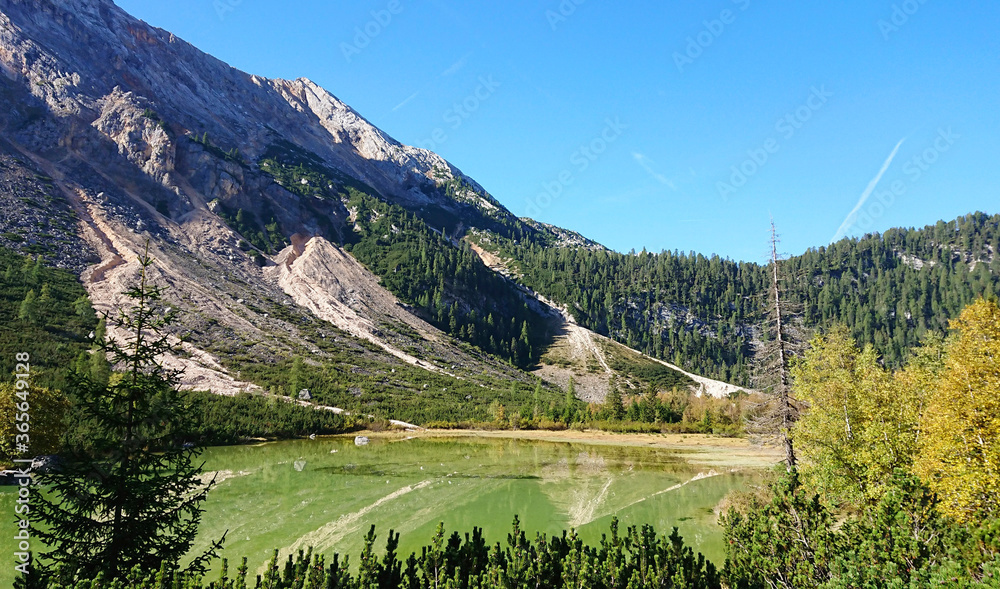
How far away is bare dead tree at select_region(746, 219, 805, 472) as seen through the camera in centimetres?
2238

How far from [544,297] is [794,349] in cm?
16500

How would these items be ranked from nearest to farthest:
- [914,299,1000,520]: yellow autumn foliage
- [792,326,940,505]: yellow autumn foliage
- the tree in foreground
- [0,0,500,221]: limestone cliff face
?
the tree in foreground → [914,299,1000,520]: yellow autumn foliage → [792,326,940,505]: yellow autumn foliage → [0,0,500,221]: limestone cliff face

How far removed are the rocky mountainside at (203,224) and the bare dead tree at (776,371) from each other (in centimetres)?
6497

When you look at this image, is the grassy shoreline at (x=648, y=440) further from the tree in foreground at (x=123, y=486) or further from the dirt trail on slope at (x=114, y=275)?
the tree in foreground at (x=123, y=486)

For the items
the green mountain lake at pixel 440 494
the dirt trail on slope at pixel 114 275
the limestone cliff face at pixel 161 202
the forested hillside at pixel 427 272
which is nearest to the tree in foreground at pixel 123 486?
the green mountain lake at pixel 440 494

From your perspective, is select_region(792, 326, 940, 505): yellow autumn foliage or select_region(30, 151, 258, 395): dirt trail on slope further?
select_region(30, 151, 258, 395): dirt trail on slope

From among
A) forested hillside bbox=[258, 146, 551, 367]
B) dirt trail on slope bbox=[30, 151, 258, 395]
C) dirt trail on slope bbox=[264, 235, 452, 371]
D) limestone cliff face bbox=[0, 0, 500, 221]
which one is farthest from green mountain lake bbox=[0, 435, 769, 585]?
limestone cliff face bbox=[0, 0, 500, 221]

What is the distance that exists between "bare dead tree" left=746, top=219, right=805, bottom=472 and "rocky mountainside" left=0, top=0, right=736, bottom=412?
65.0 meters

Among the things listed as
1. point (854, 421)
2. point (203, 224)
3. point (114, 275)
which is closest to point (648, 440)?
point (854, 421)

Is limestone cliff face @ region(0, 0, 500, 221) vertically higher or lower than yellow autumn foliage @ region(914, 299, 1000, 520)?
higher

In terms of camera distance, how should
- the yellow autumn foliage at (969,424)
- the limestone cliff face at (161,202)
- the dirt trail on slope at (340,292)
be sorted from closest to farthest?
the yellow autumn foliage at (969,424) → the limestone cliff face at (161,202) → the dirt trail on slope at (340,292)

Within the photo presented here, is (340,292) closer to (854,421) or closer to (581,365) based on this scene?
(581,365)

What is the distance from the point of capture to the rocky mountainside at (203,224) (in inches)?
3538

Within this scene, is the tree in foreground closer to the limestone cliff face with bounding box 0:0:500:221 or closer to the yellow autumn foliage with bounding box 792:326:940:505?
the yellow autumn foliage with bounding box 792:326:940:505
